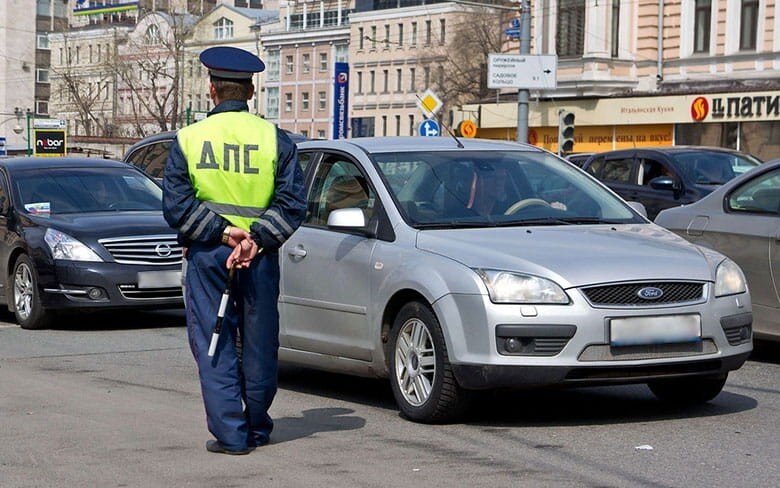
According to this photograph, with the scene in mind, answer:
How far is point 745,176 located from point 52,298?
643 centimetres

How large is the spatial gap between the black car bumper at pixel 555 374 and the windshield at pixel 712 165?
13.0 m

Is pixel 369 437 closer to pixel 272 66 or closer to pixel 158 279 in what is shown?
pixel 158 279

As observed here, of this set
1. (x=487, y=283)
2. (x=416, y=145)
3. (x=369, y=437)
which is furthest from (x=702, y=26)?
(x=369, y=437)

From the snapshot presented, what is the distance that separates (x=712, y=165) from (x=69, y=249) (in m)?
10.0

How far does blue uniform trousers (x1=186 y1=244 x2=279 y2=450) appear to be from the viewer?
702 cm

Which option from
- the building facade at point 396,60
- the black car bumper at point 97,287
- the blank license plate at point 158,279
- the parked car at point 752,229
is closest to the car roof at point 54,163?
the black car bumper at point 97,287

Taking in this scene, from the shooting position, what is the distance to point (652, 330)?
7820 mm

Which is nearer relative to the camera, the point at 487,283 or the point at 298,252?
the point at 487,283

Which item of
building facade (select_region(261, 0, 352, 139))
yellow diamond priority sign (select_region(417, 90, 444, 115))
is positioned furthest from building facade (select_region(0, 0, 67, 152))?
yellow diamond priority sign (select_region(417, 90, 444, 115))

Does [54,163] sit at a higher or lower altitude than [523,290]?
higher

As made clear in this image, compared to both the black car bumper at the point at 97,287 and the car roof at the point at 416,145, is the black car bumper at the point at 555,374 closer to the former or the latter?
the car roof at the point at 416,145

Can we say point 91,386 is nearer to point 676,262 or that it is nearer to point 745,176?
point 676,262

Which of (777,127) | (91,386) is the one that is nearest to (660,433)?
(91,386)

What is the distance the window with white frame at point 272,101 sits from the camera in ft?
387
